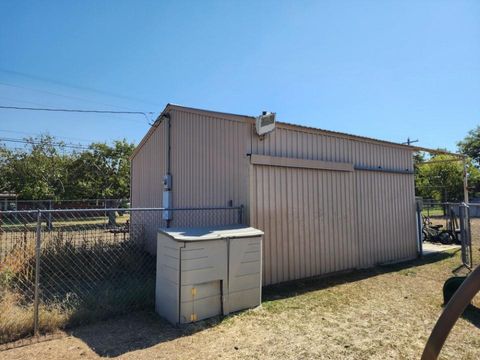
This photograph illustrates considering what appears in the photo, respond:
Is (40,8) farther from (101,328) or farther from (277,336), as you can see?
(277,336)

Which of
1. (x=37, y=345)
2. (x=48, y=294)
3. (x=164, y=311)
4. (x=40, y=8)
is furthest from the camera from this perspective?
(x=40, y=8)

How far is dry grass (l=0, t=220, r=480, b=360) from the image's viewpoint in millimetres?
3369

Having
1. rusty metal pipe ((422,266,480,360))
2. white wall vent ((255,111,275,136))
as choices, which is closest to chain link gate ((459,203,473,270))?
white wall vent ((255,111,275,136))

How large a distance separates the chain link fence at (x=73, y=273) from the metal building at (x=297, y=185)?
2.07 ft

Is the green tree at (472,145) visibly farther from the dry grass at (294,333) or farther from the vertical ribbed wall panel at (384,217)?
the dry grass at (294,333)

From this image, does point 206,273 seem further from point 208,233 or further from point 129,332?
point 129,332

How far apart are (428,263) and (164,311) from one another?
22.2 ft

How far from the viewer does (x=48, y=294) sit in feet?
18.0

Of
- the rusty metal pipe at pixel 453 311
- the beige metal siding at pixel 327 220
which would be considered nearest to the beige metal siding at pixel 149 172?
the beige metal siding at pixel 327 220

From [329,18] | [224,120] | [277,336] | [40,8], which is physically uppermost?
[40,8]

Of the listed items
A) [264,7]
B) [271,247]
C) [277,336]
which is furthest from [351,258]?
[264,7]

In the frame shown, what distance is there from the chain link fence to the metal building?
2.07 feet

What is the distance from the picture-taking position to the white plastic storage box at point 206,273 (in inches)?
159

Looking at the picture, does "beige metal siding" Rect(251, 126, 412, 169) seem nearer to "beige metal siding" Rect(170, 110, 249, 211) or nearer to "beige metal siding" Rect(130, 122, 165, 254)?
"beige metal siding" Rect(170, 110, 249, 211)
